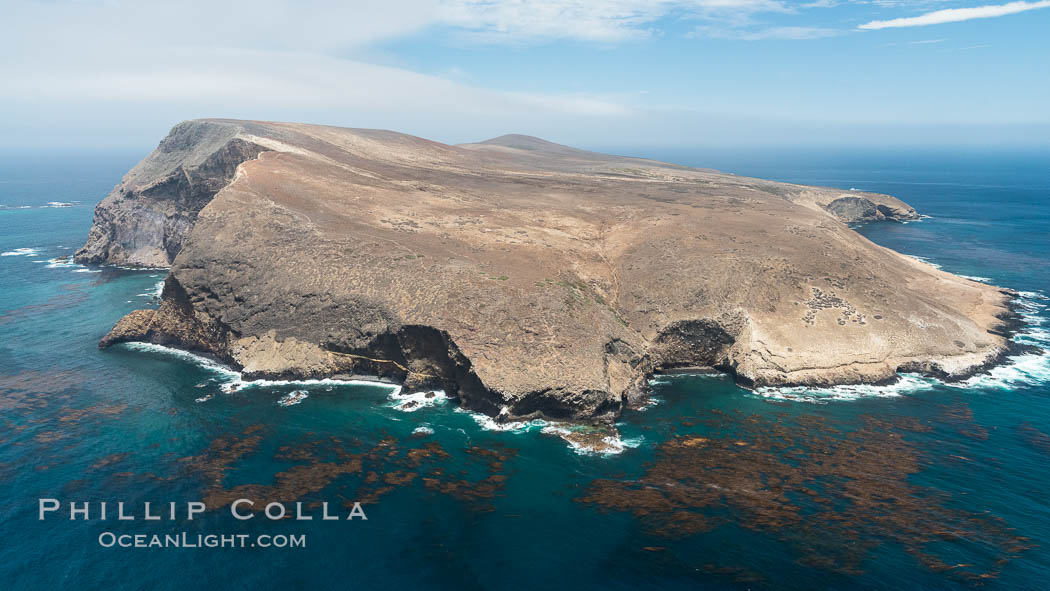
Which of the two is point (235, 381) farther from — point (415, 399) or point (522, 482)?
point (522, 482)

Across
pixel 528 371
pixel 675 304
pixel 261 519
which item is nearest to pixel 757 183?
pixel 675 304

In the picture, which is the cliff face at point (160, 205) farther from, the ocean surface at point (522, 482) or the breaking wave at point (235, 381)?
the breaking wave at point (235, 381)

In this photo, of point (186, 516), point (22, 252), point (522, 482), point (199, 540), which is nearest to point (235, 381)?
point (186, 516)

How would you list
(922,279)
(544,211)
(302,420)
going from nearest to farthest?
(302,420), (922,279), (544,211)

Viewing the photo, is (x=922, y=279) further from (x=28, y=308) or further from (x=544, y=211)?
(x=28, y=308)

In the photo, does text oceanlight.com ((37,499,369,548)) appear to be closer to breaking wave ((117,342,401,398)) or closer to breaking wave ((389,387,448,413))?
breaking wave ((389,387,448,413))

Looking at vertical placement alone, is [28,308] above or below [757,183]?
A: below
